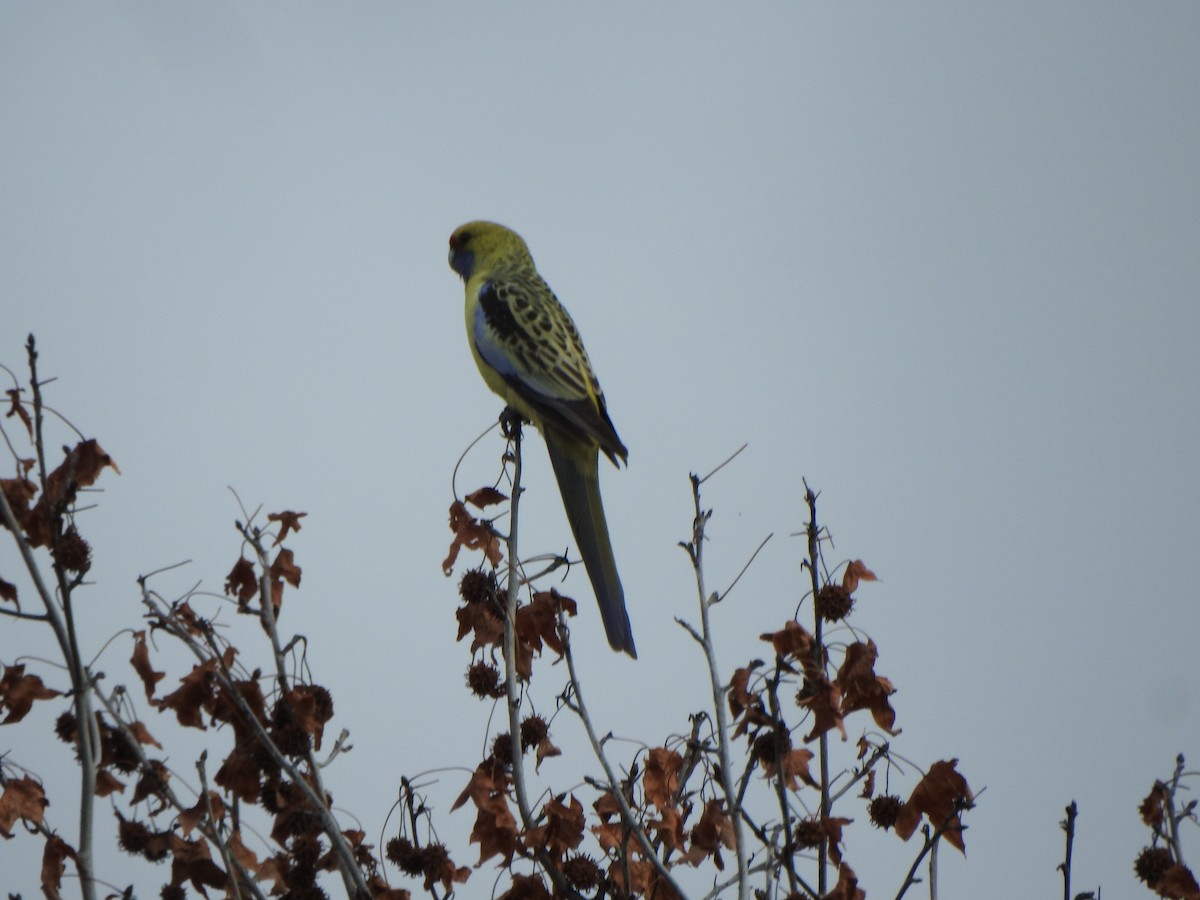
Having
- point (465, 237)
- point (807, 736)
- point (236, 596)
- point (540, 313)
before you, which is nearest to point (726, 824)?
point (807, 736)

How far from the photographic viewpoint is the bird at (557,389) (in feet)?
16.0

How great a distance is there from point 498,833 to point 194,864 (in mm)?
818

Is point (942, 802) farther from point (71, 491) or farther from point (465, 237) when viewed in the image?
point (465, 237)

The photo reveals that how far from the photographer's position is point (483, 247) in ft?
25.1

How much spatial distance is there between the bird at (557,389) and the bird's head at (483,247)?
216 mm

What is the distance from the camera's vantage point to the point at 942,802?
3367 mm

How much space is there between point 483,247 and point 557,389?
2.32 m

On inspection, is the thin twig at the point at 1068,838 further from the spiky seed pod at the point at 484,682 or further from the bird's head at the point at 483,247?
the bird's head at the point at 483,247

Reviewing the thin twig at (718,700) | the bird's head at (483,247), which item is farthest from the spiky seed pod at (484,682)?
the bird's head at (483,247)

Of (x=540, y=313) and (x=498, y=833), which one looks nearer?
(x=498, y=833)

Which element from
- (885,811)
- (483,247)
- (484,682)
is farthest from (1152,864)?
(483,247)

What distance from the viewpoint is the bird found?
16.0 feet

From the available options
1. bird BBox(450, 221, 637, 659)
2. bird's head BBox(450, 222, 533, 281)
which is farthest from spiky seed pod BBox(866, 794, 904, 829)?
bird's head BBox(450, 222, 533, 281)

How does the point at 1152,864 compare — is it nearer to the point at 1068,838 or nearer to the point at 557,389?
the point at 1068,838
